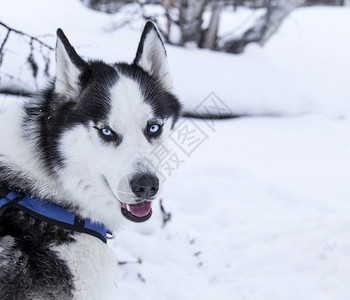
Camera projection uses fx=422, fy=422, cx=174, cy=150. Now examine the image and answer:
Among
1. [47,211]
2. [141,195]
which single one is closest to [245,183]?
[141,195]

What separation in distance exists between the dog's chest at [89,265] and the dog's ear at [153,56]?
36.9 inches

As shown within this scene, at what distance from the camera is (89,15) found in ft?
22.7

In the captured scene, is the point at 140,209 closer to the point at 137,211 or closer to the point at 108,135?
the point at 137,211

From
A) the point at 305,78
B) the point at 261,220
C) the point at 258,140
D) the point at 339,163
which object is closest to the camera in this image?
the point at 261,220

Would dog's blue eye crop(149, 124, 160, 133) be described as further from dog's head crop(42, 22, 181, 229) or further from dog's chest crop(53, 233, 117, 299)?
dog's chest crop(53, 233, 117, 299)

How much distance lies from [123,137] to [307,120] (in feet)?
13.7

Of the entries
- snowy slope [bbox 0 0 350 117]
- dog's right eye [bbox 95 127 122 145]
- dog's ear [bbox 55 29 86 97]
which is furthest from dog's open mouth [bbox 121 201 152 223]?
snowy slope [bbox 0 0 350 117]

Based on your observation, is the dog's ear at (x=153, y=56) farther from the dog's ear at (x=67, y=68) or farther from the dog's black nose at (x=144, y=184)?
the dog's black nose at (x=144, y=184)

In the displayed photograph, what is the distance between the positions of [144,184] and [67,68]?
68 cm

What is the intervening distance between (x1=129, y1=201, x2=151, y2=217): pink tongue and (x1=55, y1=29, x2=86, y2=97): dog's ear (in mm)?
616

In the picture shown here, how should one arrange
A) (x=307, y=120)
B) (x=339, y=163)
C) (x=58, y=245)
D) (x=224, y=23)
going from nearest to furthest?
(x=58, y=245)
(x=339, y=163)
(x=307, y=120)
(x=224, y=23)

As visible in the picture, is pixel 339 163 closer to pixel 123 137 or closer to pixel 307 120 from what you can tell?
pixel 307 120

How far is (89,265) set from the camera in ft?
6.36

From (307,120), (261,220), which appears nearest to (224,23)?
(307,120)
